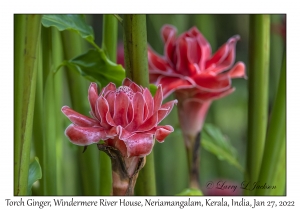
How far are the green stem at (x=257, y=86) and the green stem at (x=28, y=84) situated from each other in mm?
199

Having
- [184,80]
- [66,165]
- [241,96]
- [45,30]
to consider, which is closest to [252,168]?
[184,80]

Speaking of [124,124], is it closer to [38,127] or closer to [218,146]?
[38,127]

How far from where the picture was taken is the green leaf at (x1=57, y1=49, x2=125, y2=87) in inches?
Answer: 14.8

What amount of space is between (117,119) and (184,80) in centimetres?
14

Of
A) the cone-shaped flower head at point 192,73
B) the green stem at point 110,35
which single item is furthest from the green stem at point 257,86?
the green stem at point 110,35

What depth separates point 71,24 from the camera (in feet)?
1.26

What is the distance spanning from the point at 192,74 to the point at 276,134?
10cm

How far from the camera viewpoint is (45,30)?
1.37 ft

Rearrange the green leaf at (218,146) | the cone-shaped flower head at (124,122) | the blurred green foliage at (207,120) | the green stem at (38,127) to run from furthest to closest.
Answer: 1. the blurred green foliage at (207,120)
2. the green leaf at (218,146)
3. the green stem at (38,127)
4. the cone-shaped flower head at (124,122)

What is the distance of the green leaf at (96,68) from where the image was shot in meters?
0.38

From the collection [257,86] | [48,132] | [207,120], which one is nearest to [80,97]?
[48,132]

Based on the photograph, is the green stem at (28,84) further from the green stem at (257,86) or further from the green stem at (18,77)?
the green stem at (257,86)

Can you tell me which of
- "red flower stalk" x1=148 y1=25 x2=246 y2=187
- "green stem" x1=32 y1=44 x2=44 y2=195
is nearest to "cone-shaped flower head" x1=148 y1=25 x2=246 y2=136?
"red flower stalk" x1=148 y1=25 x2=246 y2=187
